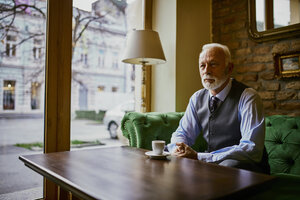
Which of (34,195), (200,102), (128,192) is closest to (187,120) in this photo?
(200,102)

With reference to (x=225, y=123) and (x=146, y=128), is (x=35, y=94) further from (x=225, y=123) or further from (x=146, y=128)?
(x=225, y=123)

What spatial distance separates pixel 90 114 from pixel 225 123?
1277 millimetres

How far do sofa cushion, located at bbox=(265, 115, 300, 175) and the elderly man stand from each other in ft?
1.45

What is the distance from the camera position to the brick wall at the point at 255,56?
7.88 ft

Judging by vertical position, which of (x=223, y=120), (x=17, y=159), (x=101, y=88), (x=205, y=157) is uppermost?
(x=101, y=88)

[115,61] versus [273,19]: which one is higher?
[273,19]

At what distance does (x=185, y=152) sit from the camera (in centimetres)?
149

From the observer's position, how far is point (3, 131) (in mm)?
2006

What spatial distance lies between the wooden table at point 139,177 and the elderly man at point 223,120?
0.37 meters

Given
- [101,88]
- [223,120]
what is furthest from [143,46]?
[223,120]

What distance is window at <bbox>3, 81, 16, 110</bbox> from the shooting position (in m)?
2.01

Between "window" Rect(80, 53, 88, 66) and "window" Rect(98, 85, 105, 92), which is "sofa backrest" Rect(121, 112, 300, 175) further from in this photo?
"window" Rect(80, 53, 88, 66)

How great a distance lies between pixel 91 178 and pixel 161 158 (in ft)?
1.48

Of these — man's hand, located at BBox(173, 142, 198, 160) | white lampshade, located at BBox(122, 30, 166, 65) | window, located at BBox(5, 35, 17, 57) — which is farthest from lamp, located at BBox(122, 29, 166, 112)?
man's hand, located at BBox(173, 142, 198, 160)
